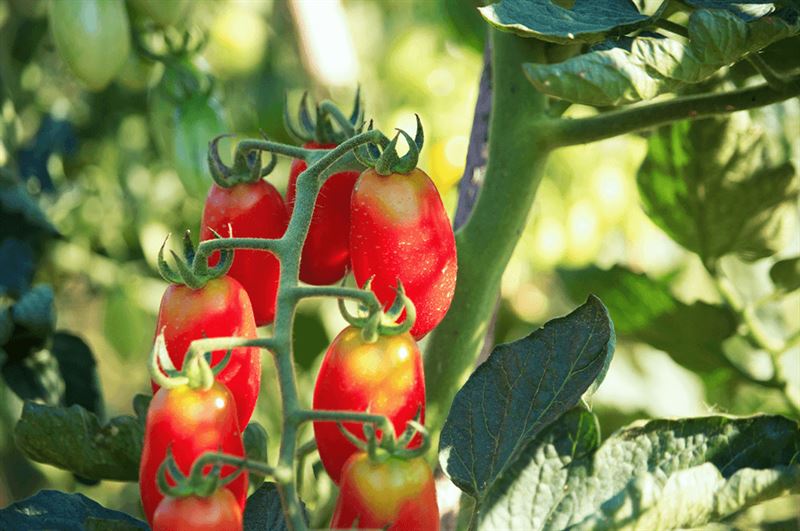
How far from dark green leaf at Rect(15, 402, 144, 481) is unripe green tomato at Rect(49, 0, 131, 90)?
36cm

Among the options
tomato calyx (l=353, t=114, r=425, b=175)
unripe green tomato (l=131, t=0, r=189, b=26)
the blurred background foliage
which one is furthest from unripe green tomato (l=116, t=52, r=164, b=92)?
tomato calyx (l=353, t=114, r=425, b=175)

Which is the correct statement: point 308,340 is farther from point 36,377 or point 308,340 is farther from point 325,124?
point 325,124

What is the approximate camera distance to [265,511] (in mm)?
525

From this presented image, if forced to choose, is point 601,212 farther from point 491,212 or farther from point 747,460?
point 747,460

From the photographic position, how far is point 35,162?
45.9 inches

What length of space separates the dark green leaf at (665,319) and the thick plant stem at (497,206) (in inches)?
9.2

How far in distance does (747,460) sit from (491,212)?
0.22 meters

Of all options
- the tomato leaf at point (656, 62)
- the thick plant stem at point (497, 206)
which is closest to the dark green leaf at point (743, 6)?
the tomato leaf at point (656, 62)

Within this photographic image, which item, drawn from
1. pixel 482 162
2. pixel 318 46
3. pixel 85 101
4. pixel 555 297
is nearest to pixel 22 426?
pixel 482 162

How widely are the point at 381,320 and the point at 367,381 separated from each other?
0.03 m

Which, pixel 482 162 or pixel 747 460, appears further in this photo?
pixel 482 162

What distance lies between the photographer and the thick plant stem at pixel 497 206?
648mm

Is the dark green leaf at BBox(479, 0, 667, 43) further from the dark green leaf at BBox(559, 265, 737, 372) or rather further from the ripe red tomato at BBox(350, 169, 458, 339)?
the dark green leaf at BBox(559, 265, 737, 372)

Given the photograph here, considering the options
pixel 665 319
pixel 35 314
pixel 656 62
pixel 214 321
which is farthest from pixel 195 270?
pixel 665 319
